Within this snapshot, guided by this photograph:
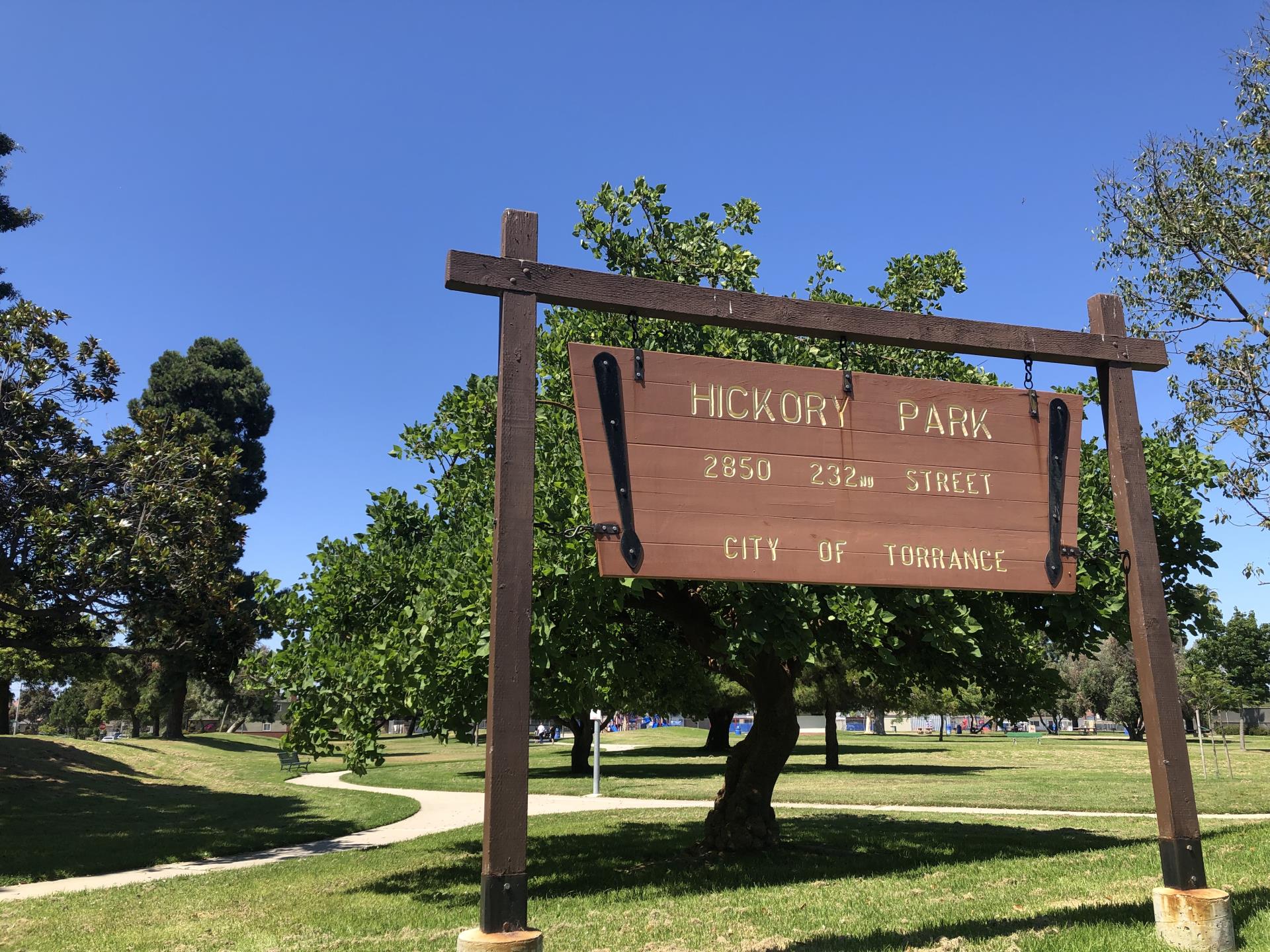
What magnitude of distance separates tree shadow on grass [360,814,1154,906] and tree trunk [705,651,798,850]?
0.96ft

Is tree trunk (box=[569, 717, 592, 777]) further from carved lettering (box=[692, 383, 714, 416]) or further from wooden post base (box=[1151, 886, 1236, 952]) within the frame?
carved lettering (box=[692, 383, 714, 416])

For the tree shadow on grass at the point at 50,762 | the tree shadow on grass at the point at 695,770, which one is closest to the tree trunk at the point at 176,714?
the tree shadow on grass at the point at 50,762

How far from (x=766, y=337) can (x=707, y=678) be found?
2033 cm

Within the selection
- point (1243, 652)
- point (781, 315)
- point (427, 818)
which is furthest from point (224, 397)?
point (1243, 652)

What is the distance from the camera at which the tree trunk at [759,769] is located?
12.4m

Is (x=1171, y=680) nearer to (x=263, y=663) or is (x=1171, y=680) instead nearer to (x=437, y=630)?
(x=437, y=630)

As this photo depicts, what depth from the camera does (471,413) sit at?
11.7 meters

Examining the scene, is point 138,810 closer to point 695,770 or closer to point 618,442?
point 695,770

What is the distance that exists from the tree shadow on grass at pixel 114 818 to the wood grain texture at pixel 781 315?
12.6 meters

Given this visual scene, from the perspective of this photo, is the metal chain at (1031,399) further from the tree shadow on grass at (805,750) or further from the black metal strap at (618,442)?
the tree shadow on grass at (805,750)

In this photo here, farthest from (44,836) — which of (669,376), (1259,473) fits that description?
(1259,473)

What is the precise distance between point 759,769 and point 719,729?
29.2 m

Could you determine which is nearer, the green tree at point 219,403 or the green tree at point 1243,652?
the green tree at point 219,403

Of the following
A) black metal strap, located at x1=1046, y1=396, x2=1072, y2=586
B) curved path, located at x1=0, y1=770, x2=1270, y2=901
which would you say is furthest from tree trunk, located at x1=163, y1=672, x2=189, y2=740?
black metal strap, located at x1=1046, y1=396, x2=1072, y2=586
